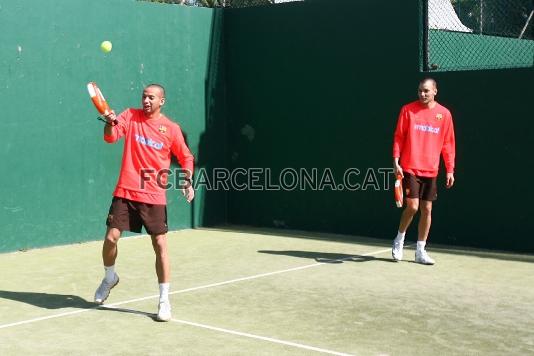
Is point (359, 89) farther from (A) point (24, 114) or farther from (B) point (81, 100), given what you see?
(A) point (24, 114)

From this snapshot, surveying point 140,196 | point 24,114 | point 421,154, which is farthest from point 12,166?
point 421,154

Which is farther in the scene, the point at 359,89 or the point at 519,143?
the point at 359,89

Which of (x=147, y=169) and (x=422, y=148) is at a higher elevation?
(x=422, y=148)

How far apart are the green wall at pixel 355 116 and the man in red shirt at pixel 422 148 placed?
113 cm

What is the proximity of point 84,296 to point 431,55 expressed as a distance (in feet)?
17.2

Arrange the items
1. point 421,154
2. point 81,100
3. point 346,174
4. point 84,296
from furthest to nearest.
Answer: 1. point 346,174
2. point 81,100
3. point 421,154
4. point 84,296

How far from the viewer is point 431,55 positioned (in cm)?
981

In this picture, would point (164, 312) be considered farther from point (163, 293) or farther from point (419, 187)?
point (419, 187)

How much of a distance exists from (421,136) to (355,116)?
2084 millimetres

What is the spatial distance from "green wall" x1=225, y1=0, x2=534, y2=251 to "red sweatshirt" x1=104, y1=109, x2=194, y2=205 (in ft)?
13.7

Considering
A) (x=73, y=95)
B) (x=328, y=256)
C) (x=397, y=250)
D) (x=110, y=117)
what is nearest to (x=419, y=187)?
(x=397, y=250)

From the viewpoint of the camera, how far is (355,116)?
389 inches

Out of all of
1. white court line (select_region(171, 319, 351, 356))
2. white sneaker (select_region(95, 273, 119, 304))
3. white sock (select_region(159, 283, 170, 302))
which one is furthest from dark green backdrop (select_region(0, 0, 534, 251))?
white court line (select_region(171, 319, 351, 356))

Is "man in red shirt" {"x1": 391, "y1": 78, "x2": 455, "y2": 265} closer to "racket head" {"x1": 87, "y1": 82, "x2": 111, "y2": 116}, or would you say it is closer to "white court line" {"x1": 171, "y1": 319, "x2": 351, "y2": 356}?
"white court line" {"x1": 171, "y1": 319, "x2": 351, "y2": 356}
